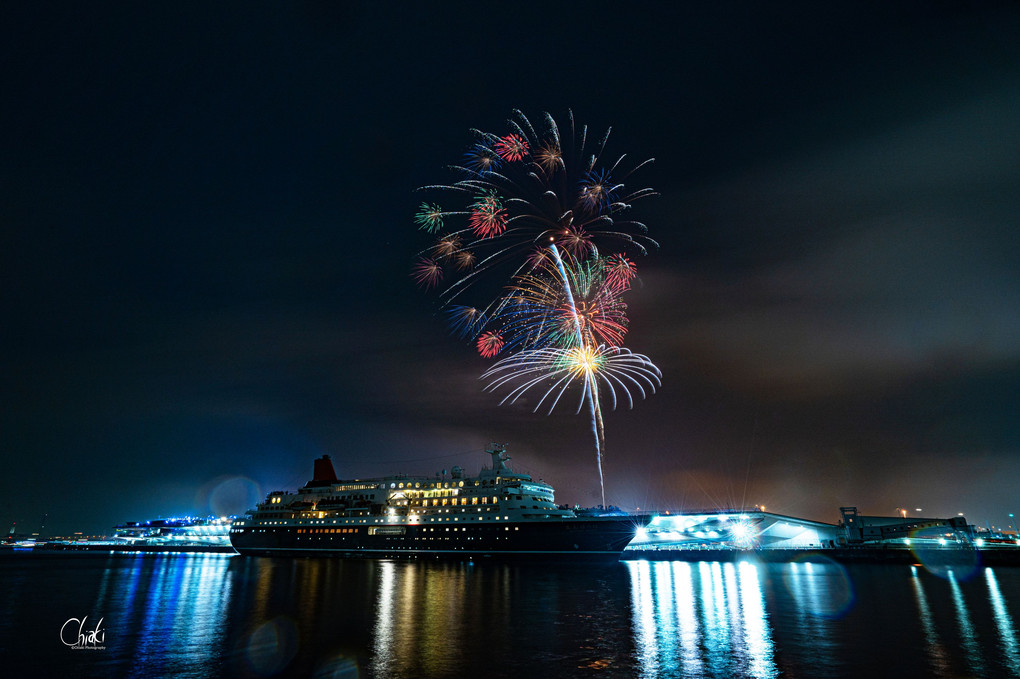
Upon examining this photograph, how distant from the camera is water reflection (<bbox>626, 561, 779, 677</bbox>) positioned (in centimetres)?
2044

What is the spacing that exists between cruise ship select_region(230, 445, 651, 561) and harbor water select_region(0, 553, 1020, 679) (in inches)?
583

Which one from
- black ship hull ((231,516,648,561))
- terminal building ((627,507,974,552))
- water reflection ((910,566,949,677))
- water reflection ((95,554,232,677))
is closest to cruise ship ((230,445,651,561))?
black ship hull ((231,516,648,561))

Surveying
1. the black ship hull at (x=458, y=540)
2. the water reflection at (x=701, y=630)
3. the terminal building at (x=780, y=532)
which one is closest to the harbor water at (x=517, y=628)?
the water reflection at (x=701, y=630)

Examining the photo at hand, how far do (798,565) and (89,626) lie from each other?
244 feet

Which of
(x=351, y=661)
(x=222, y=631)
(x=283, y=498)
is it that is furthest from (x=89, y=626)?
(x=283, y=498)

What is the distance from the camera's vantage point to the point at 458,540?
7000cm

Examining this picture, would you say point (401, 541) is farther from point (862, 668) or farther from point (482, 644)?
→ point (862, 668)

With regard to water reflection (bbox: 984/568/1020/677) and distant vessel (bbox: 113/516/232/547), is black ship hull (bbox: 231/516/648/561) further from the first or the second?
distant vessel (bbox: 113/516/232/547)

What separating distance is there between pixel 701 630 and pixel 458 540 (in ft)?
156

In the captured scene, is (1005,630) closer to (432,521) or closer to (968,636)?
(968,636)

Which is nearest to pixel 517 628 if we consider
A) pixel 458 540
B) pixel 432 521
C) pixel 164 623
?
pixel 164 623

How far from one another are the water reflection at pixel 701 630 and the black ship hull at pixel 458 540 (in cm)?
1641

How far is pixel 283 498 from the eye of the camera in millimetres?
88125

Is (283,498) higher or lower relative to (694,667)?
higher
